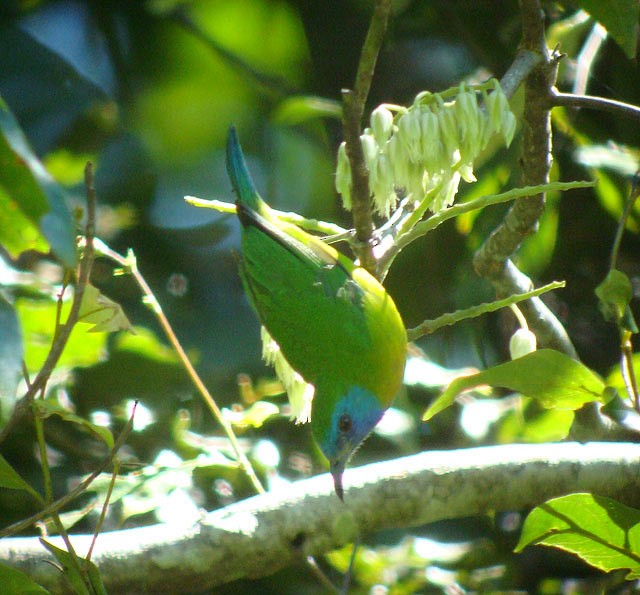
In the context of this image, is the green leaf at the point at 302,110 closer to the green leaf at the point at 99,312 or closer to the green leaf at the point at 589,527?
the green leaf at the point at 99,312

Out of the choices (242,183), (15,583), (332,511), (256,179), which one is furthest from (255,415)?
(256,179)

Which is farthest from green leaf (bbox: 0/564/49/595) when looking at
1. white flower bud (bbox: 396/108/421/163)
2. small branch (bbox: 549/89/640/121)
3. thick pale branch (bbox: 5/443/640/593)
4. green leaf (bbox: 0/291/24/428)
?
small branch (bbox: 549/89/640/121)

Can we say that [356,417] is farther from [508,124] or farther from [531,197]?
[508,124]

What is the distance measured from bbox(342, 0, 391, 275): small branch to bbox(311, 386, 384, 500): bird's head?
596mm

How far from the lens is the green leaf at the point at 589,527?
4.23 ft

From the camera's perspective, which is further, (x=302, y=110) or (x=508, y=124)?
(x=302, y=110)

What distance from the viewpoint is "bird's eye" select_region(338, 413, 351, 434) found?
199 cm

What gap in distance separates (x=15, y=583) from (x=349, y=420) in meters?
1.00

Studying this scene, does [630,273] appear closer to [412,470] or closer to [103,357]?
[412,470]

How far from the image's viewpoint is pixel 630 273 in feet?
9.74

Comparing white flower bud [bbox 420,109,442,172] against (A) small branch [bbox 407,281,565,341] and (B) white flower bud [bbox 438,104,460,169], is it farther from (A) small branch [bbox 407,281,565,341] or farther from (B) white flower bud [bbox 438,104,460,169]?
(A) small branch [bbox 407,281,565,341]

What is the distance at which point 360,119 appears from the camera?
1.20 m

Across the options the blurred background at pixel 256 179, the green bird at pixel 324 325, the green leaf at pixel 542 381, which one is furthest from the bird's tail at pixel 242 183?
the green leaf at pixel 542 381

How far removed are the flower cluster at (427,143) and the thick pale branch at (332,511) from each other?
58cm
